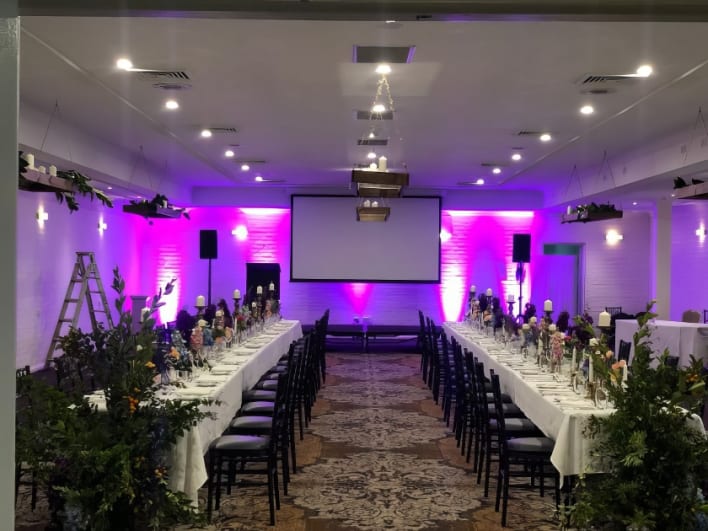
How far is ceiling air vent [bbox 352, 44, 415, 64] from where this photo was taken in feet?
15.7

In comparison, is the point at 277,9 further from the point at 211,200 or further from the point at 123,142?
the point at 211,200

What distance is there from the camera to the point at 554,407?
473cm

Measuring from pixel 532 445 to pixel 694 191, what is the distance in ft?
10.8

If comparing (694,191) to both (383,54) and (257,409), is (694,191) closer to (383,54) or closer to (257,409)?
(383,54)

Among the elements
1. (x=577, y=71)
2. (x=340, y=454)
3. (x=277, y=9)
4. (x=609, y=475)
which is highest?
(x=577, y=71)

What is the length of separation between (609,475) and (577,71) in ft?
11.0

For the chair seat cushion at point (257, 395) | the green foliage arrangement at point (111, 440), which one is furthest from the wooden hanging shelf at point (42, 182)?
the chair seat cushion at point (257, 395)

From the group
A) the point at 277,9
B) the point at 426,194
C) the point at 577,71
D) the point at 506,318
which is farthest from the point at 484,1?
the point at 426,194

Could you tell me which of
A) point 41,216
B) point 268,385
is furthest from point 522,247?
point 41,216

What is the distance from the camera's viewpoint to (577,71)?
18.0ft

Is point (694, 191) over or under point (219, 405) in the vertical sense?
over

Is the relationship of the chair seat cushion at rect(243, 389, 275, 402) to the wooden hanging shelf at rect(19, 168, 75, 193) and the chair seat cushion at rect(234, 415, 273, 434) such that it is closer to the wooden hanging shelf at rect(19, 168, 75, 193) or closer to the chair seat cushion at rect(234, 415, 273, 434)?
the chair seat cushion at rect(234, 415, 273, 434)

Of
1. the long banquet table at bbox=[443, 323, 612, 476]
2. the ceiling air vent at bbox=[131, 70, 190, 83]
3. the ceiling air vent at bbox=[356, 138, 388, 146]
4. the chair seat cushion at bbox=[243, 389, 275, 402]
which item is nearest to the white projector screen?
the ceiling air vent at bbox=[356, 138, 388, 146]

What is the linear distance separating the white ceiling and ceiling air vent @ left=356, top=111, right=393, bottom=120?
0.11 metres
